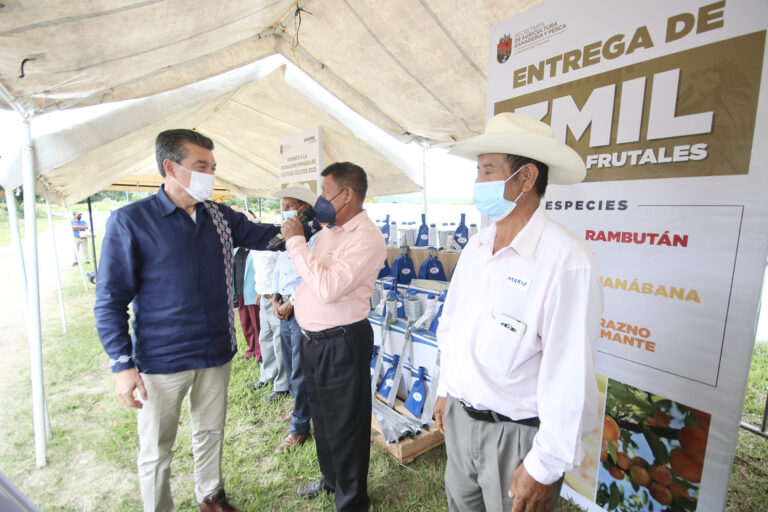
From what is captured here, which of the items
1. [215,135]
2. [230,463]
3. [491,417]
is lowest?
[230,463]

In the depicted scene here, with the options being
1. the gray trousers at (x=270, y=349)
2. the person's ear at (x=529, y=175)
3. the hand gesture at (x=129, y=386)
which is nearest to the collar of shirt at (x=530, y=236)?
the person's ear at (x=529, y=175)

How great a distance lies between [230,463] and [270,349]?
4.04 feet

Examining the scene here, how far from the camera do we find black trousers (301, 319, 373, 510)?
1.89m

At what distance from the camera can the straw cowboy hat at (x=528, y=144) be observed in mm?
1139

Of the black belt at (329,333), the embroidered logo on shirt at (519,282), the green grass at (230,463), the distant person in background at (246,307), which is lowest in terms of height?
the green grass at (230,463)

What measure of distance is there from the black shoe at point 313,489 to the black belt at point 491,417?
5.09 ft

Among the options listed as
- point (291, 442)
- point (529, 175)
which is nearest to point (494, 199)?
point (529, 175)

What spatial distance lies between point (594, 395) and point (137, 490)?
2.99m

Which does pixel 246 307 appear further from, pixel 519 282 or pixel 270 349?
pixel 519 282

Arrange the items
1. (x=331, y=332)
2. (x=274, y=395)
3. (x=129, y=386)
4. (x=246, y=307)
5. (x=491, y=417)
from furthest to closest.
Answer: (x=246, y=307), (x=274, y=395), (x=331, y=332), (x=129, y=386), (x=491, y=417)

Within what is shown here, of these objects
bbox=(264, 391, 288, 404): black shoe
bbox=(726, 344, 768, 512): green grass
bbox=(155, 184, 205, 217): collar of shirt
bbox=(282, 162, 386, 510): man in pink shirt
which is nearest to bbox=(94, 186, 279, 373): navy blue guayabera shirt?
bbox=(155, 184, 205, 217): collar of shirt

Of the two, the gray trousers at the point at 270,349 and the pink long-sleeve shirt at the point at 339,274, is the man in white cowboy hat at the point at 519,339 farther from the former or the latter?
the gray trousers at the point at 270,349

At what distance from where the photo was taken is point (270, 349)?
368cm

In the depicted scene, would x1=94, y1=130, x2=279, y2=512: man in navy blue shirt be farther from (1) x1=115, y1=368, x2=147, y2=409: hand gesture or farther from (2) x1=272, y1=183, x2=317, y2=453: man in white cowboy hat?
(2) x1=272, y1=183, x2=317, y2=453: man in white cowboy hat
